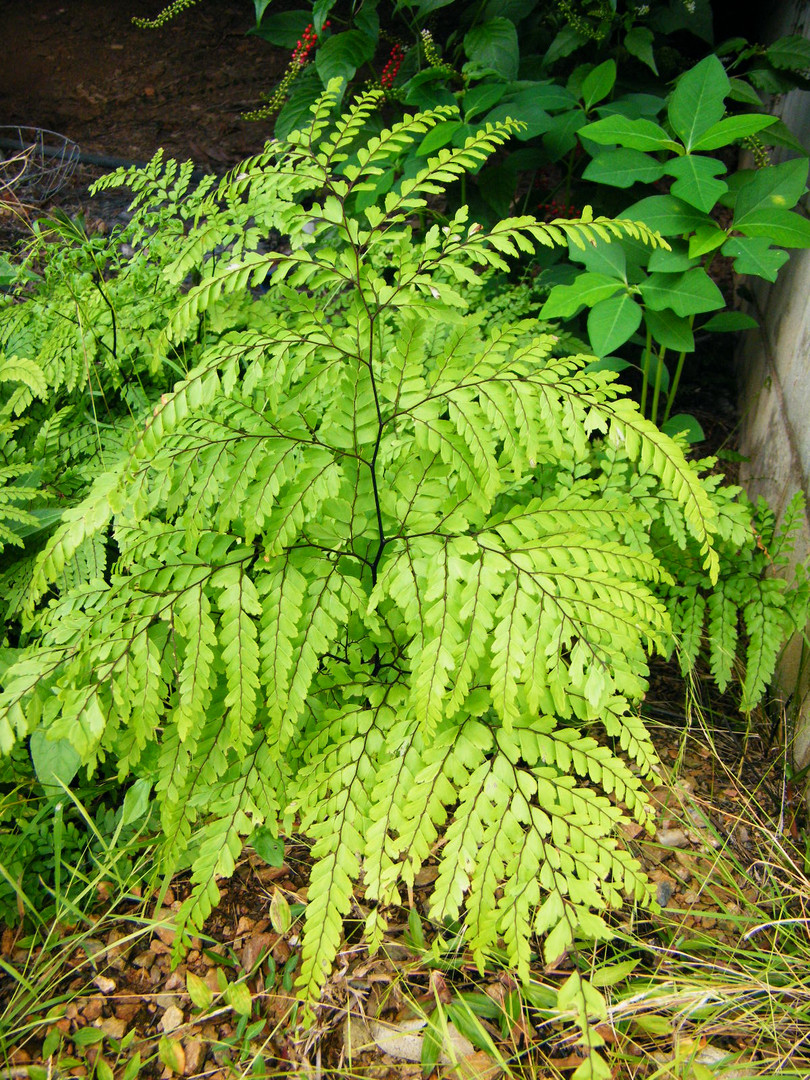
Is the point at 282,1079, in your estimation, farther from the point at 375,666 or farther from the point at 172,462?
the point at 172,462

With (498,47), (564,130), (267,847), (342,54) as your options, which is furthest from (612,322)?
(267,847)

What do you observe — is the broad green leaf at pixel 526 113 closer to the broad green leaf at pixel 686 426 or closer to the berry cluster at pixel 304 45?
the berry cluster at pixel 304 45

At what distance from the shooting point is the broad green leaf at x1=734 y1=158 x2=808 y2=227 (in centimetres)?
202

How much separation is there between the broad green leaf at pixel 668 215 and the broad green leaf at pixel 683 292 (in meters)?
0.12

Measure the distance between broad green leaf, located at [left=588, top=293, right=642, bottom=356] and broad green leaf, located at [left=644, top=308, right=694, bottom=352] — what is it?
0.48ft

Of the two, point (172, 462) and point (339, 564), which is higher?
point (172, 462)

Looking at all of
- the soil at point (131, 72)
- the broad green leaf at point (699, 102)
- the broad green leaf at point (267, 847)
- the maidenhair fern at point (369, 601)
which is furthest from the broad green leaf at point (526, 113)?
the soil at point (131, 72)

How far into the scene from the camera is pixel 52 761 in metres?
1.71

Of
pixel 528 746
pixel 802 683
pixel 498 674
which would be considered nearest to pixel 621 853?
pixel 528 746

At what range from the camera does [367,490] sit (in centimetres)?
141

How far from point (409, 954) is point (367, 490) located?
3.29 feet

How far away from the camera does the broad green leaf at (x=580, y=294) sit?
2.02 metres

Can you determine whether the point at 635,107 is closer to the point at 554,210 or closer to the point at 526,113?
the point at 526,113

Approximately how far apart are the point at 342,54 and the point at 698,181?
1437 millimetres
